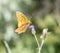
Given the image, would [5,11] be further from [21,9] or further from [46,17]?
[46,17]

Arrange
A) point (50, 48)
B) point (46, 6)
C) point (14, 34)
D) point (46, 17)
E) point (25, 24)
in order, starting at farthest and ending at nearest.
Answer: point (46, 6) < point (46, 17) < point (14, 34) < point (50, 48) < point (25, 24)

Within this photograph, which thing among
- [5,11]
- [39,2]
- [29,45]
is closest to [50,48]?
[29,45]

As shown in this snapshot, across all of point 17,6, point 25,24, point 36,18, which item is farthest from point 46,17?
point 25,24

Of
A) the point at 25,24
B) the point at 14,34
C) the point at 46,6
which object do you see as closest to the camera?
the point at 25,24

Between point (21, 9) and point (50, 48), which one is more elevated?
point (21, 9)

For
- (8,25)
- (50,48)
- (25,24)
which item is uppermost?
(25,24)

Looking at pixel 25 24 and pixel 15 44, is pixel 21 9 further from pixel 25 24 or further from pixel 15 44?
pixel 25 24

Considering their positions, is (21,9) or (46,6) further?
(46,6)
